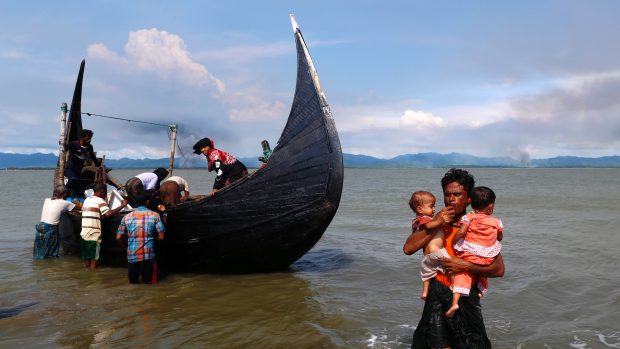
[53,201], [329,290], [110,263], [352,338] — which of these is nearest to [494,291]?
[329,290]

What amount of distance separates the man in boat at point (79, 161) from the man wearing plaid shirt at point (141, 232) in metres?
3.88

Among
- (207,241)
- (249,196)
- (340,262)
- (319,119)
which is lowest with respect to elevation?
(340,262)

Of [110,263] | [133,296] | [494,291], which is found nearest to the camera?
[133,296]

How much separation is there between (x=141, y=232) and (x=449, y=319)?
4651 mm

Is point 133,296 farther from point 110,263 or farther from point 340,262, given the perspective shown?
point 340,262

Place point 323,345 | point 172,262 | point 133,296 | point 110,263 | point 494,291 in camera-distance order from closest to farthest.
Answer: point 323,345 → point 133,296 → point 494,291 → point 172,262 → point 110,263

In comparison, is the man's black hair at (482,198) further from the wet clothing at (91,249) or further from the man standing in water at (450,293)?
the wet clothing at (91,249)

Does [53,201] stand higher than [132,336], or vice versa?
[53,201]

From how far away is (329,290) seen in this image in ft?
23.4

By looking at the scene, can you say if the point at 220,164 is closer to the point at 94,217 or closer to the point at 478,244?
the point at 94,217

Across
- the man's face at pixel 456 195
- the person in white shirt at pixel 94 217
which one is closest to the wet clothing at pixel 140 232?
the person in white shirt at pixel 94 217

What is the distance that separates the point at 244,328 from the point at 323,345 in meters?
0.99

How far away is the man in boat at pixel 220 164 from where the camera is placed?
7.41 metres

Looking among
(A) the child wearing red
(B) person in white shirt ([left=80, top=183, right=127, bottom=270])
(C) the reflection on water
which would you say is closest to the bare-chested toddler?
(A) the child wearing red
